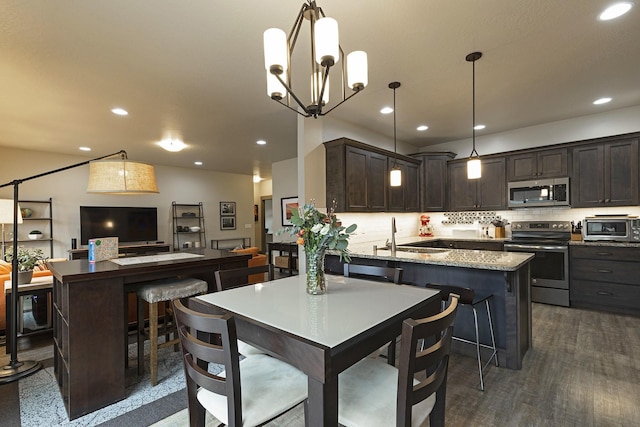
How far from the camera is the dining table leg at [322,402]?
1040 mm

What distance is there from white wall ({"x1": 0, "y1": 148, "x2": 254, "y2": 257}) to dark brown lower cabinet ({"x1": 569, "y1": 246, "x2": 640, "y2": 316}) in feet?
26.6

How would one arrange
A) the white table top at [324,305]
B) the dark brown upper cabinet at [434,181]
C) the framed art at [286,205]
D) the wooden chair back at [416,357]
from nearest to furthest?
the wooden chair back at [416,357]
the white table top at [324,305]
the dark brown upper cabinet at [434,181]
the framed art at [286,205]

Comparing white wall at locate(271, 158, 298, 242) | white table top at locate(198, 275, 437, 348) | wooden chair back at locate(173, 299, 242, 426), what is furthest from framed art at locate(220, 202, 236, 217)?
wooden chair back at locate(173, 299, 242, 426)

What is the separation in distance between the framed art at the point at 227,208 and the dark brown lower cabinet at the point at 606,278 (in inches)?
318

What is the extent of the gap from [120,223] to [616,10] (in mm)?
8655

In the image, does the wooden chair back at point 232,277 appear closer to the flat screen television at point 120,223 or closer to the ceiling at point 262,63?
the ceiling at point 262,63

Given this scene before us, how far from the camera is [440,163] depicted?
548 centimetres

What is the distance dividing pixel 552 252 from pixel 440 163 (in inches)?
Answer: 86.3

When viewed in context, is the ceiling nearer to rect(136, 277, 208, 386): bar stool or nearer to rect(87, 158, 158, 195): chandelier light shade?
rect(87, 158, 158, 195): chandelier light shade

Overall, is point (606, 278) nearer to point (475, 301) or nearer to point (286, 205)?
point (475, 301)

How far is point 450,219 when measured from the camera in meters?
5.83

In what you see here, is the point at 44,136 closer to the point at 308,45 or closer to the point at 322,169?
the point at 322,169

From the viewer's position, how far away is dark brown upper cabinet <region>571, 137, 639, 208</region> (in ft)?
13.2

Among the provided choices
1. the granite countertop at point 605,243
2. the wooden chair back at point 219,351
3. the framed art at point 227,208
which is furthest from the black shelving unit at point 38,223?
the granite countertop at point 605,243
